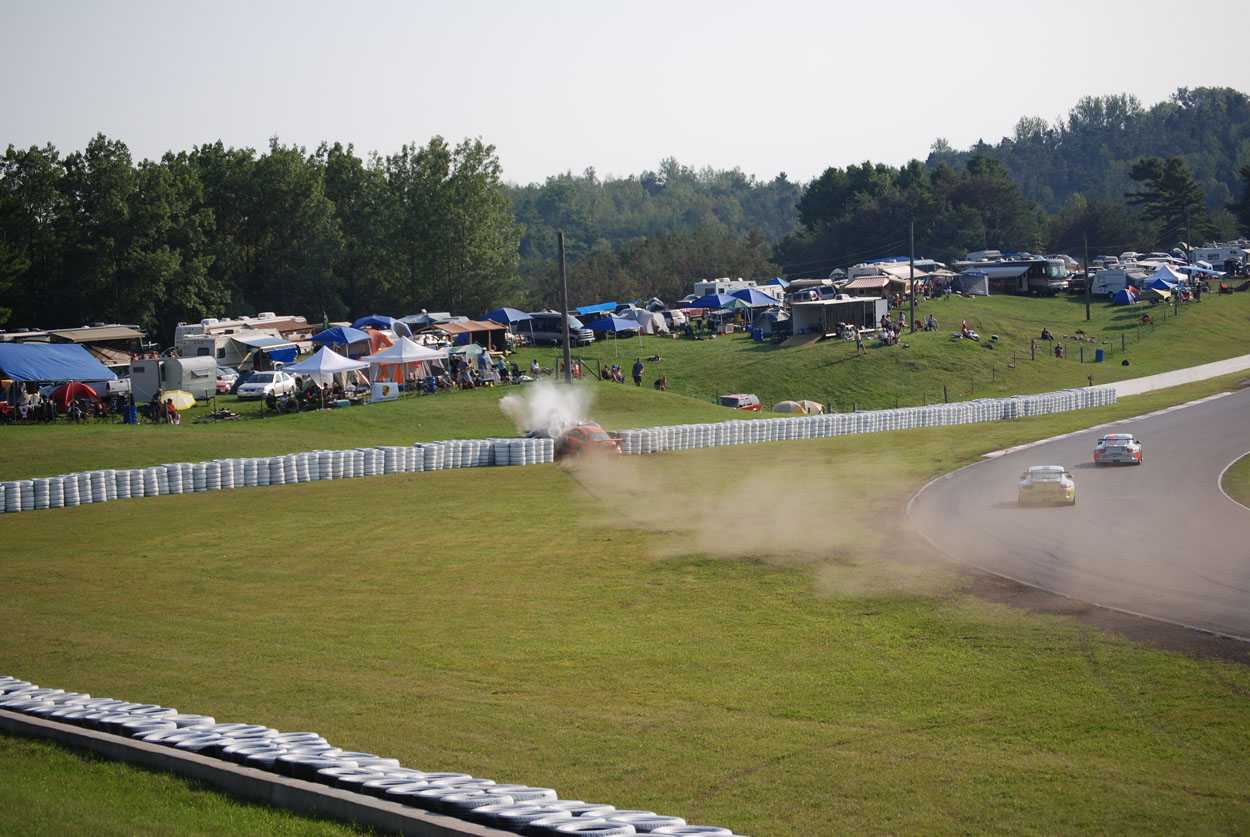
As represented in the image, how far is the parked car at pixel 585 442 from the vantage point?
41.3 metres

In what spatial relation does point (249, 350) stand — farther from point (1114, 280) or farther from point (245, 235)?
point (1114, 280)

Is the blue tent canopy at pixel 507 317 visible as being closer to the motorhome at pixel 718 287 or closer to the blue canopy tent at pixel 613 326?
the blue canopy tent at pixel 613 326

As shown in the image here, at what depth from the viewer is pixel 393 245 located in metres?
103

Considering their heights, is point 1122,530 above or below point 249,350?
below

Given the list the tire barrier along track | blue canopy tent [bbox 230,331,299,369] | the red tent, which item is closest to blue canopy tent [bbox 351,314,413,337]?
blue canopy tent [bbox 230,331,299,369]

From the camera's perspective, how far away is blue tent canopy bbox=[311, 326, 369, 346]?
2421 inches

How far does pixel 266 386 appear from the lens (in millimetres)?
54188

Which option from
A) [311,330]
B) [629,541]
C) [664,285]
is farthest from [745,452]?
[664,285]

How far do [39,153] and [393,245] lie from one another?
31.9 meters

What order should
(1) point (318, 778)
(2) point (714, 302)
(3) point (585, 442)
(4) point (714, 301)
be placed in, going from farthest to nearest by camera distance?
(4) point (714, 301) < (2) point (714, 302) < (3) point (585, 442) < (1) point (318, 778)

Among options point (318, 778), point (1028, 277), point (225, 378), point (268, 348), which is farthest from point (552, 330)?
point (318, 778)

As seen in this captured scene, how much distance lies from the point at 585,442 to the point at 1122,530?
2118 centimetres

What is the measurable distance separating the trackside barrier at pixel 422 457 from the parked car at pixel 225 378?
20465mm

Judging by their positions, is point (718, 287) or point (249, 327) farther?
point (718, 287)
